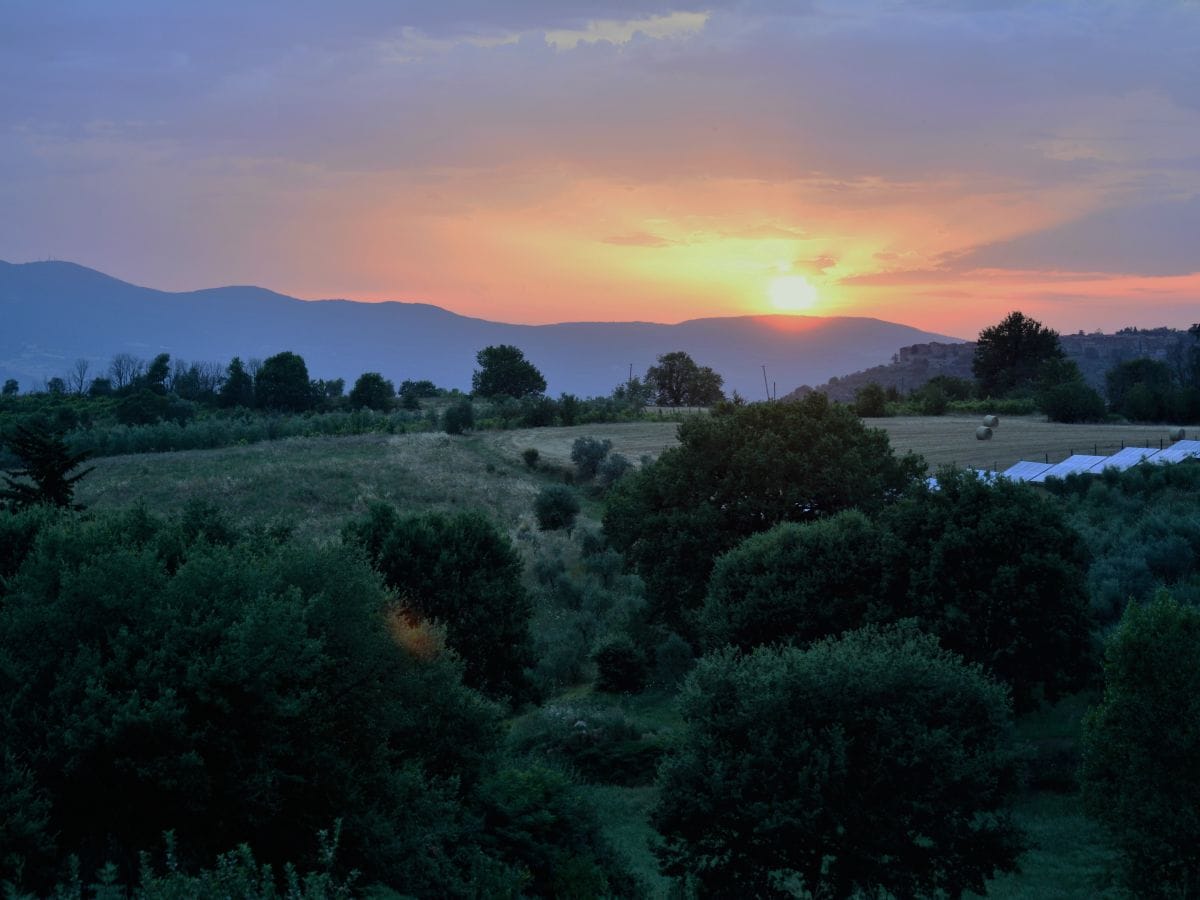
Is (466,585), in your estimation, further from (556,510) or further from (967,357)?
(967,357)

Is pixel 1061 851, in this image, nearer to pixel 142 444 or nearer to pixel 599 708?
pixel 599 708

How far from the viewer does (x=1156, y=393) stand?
71.9 metres

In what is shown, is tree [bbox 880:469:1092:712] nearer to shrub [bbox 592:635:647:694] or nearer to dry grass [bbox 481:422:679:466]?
shrub [bbox 592:635:647:694]

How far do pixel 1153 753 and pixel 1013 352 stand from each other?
103m

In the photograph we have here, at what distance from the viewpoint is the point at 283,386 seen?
100 meters

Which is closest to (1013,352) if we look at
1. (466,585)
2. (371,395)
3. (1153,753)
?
(371,395)

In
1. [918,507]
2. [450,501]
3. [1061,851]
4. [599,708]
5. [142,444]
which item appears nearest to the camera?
[1061,851]

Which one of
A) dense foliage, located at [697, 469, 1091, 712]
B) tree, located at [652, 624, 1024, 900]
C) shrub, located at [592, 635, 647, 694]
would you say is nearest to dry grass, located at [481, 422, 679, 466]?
shrub, located at [592, 635, 647, 694]

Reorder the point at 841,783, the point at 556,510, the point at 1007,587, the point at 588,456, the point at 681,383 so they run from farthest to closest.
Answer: the point at 681,383 < the point at 588,456 < the point at 556,510 < the point at 1007,587 < the point at 841,783

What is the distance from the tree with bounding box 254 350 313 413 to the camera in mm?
99438

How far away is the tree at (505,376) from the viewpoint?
110 m

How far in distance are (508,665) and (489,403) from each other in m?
72.8

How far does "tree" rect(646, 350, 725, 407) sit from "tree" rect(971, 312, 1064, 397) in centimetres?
2843

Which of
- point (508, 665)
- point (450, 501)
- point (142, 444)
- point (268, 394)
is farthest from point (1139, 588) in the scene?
point (268, 394)
